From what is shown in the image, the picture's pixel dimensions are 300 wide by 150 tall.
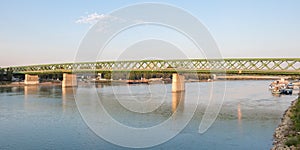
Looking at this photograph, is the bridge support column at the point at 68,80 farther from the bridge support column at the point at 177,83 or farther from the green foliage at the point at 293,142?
the green foliage at the point at 293,142

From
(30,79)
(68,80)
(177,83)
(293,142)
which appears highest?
(30,79)

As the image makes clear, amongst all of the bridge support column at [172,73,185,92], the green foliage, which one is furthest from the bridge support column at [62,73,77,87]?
the green foliage

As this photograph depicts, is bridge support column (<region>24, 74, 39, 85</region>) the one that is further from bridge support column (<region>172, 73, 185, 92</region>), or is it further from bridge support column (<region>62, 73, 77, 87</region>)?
bridge support column (<region>172, 73, 185, 92</region>)

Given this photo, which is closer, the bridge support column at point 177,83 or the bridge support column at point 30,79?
the bridge support column at point 177,83

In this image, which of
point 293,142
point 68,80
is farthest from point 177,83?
point 293,142

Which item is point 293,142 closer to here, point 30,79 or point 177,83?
point 177,83

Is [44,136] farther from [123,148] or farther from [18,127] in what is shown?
[123,148]

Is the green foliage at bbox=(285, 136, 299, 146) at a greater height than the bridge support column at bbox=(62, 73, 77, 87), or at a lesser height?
lesser

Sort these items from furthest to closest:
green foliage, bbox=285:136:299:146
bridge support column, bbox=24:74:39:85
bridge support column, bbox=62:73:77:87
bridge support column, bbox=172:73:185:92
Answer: bridge support column, bbox=24:74:39:85 < bridge support column, bbox=62:73:77:87 < bridge support column, bbox=172:73:185:92 < green foliage, bbox=285:136:299:146

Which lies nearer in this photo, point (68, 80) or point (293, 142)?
point (293, 142)

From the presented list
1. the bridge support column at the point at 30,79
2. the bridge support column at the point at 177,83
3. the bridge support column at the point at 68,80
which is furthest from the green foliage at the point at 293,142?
the bridge support column at the point at 30,79

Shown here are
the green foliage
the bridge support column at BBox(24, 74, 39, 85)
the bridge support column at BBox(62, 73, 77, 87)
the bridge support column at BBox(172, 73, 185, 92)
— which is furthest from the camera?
the bridge support column at BBox(24, 74, 39, 85)

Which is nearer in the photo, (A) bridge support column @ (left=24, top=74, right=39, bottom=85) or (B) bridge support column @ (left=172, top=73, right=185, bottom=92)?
(B) bridge support column @ (left=172, top=73, right=185, bottom=92)

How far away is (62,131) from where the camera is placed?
1658cm
